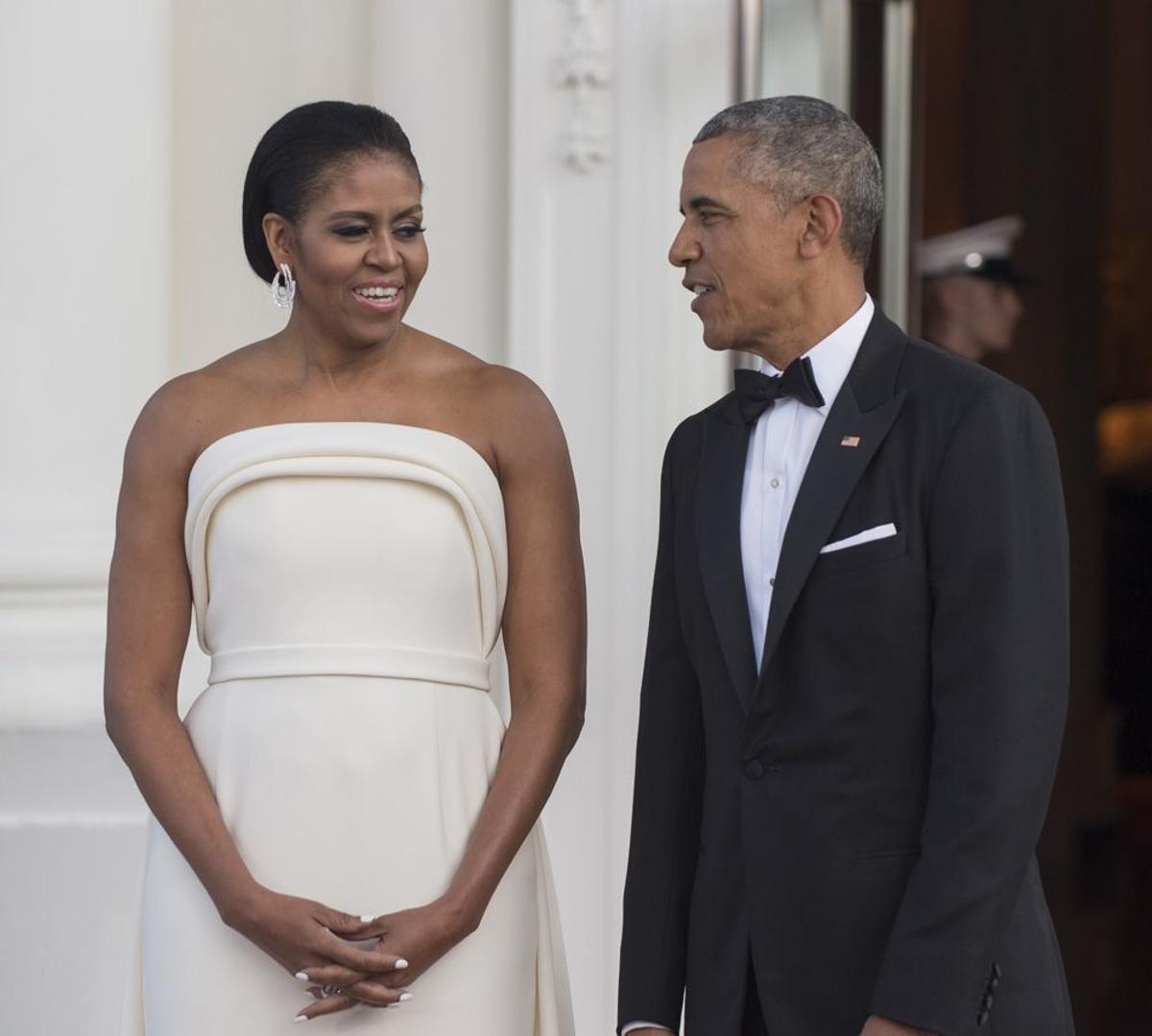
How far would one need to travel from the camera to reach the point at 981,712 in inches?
83.9

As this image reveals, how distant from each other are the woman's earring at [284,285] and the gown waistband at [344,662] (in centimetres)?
45

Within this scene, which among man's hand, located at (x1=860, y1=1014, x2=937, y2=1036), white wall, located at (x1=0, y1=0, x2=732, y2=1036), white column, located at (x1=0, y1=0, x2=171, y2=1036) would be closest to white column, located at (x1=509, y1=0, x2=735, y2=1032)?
white wall, located at (x1=0, y1=0, x2=732, y2=1036)

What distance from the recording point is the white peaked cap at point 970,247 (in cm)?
615

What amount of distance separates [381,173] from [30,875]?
189 cm

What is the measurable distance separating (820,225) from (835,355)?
0.15m

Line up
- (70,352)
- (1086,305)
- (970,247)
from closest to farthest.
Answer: (70,352), (970,247), (1086,305)

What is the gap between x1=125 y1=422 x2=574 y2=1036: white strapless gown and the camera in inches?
98.0

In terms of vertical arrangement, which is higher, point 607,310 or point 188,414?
point 607,310

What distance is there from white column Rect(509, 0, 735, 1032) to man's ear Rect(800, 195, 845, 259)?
168 cm

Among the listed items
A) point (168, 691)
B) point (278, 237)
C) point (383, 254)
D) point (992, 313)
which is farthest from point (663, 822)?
point (992, 313)

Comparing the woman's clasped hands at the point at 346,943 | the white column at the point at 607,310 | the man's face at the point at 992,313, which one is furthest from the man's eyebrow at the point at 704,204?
the man's face at the point at 992,313

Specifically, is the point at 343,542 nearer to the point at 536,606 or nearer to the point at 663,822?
the point at 536,606

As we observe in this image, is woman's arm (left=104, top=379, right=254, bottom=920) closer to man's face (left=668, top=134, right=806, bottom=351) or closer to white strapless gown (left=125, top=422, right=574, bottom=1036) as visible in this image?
white strapless gown (left=125, top=422, right=574, bottom=1036)

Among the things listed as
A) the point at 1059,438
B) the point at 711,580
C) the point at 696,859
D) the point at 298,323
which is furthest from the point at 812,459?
the point at 1059,438
